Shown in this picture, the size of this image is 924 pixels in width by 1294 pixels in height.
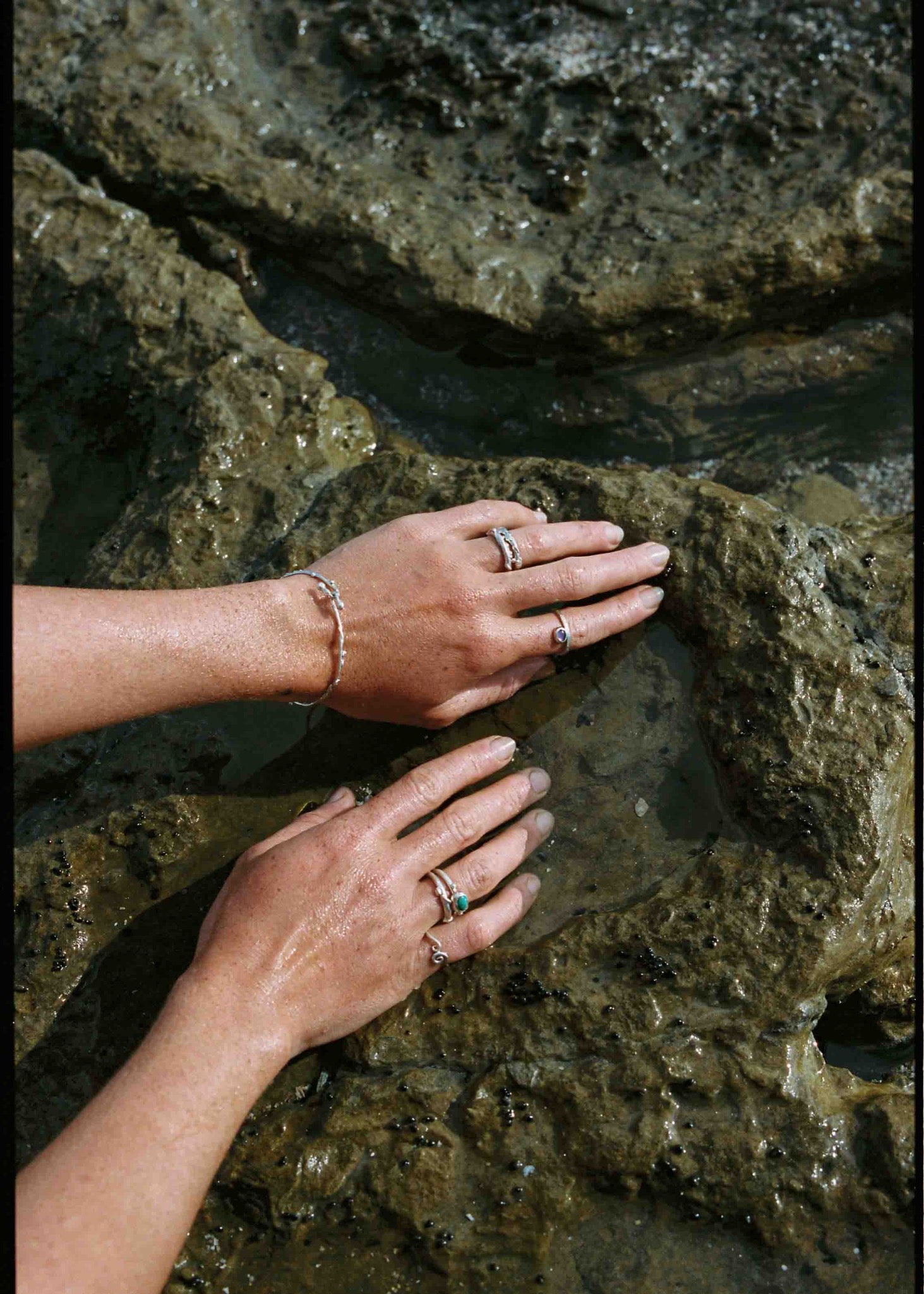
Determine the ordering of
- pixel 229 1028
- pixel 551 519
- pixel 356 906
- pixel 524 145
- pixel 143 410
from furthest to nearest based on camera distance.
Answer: pixel 524 145 → pixel 143 410 → pixel 551 519 → pixel 356 906 → pixel 229 1028

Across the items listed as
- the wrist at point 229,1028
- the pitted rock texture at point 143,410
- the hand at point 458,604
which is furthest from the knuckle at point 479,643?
the wrist at point 229,1028

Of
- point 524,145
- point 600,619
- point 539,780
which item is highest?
point 524,145

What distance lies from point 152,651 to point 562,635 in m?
0.95

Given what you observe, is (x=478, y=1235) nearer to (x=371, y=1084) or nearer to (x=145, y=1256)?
(x=371, y=1084)

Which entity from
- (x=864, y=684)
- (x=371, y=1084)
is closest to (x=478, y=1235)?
(x=371, y=1084)

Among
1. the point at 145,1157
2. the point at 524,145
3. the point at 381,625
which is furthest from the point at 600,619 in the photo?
the point at 524,145

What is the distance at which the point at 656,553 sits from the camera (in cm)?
275

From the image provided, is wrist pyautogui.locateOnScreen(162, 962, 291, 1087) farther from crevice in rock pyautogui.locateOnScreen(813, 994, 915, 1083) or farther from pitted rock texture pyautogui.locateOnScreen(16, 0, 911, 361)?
pitted rock texture pyautogui.locateOnScreen(16, 0, 911, 361)

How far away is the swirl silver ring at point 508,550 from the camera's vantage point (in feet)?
8.89

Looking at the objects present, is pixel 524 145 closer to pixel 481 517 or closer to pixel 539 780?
pixel 481 517

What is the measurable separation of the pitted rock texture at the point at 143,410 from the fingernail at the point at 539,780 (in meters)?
1.00

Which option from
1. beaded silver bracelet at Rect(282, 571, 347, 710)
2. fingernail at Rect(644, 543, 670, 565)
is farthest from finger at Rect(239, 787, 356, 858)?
fingernail at Rect(644, 543, 670, 565)

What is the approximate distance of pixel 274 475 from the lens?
322cm

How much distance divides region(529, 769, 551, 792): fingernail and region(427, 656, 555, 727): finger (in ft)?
0.68
